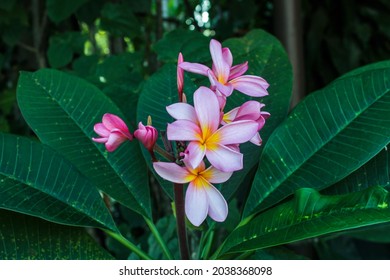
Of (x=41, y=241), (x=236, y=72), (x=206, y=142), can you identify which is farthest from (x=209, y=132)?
(x=41, y=241)

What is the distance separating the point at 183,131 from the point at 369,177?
28cm

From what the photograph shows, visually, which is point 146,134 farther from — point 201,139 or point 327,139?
point 327,139

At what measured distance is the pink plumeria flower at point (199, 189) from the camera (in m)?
0.40

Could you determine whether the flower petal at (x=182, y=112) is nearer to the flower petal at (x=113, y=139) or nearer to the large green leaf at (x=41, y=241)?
the flower petal at (x=113, y=139)

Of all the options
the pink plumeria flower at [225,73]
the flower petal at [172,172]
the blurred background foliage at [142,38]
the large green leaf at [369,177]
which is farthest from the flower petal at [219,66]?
Result: the blurred background foliage at [142,38]

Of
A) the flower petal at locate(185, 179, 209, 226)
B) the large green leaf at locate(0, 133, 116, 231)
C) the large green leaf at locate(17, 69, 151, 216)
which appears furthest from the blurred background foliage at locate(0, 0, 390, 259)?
the flower petal at locate(185, 179, 209, 226)

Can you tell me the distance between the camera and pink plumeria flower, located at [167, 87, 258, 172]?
39 centimetres

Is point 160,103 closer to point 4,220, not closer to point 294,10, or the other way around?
point 4,220

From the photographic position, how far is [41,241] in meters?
0.49

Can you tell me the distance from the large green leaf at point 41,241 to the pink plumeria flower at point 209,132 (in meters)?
0.19

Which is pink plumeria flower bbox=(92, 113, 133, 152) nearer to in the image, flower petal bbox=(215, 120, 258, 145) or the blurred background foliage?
flower petal bbox=(215, 120, 258, 145)

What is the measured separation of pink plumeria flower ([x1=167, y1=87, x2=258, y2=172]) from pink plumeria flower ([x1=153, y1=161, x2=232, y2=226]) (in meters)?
0.02
